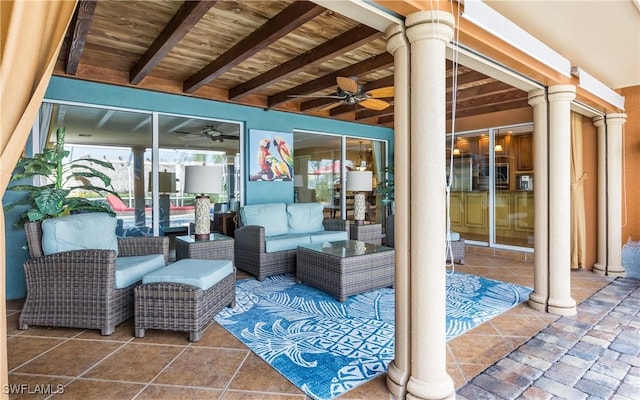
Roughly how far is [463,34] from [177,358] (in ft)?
9.50

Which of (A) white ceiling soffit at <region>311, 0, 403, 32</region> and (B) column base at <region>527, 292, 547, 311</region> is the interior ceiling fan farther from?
(B) column base at <region>527, 292, 547, 311</region>

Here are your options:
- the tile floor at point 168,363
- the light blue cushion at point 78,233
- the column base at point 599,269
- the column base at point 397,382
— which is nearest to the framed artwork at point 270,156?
the light blue cushion at point 78,233

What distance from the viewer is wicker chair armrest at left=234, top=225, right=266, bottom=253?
169 inches

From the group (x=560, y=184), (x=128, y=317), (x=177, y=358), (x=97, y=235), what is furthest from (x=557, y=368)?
(x=97, y=235)

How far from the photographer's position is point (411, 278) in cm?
188

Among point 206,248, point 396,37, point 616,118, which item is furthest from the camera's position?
point 616,118

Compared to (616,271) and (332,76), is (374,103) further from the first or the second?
(616,271)

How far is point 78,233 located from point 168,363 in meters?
1.60

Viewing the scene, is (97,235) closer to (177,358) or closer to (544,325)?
(177,358)

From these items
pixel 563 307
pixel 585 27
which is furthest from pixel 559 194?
pixel 585 27

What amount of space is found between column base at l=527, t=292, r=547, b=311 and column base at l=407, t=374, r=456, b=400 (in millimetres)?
2065

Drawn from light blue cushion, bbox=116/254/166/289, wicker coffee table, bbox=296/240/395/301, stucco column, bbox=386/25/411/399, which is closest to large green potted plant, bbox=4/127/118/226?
light blue cushion, bbox=116/254/166/289

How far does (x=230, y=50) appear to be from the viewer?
11.6 ft

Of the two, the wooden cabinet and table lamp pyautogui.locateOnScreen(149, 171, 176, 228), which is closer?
table lamp pyautogui.locateOnScreen(149, 171, 176, 228)
